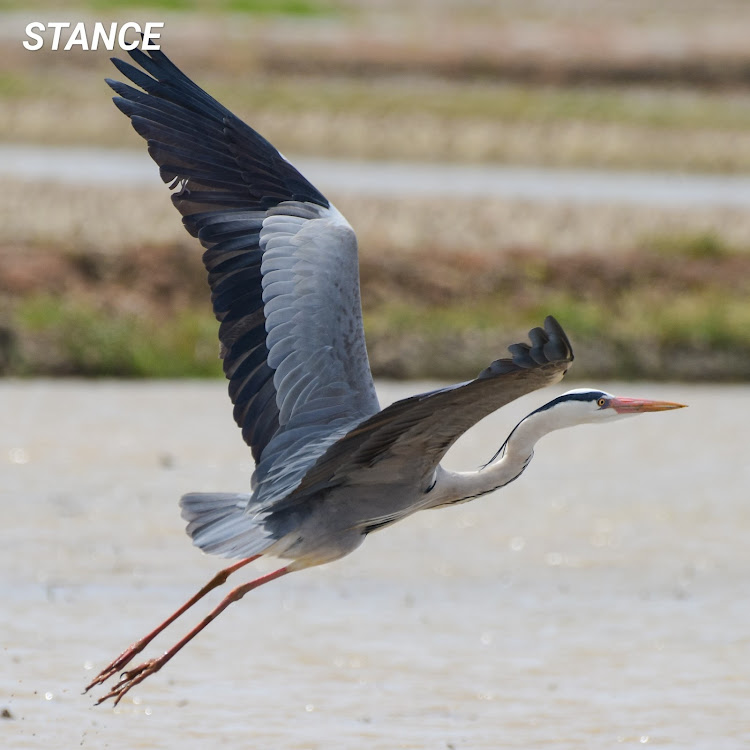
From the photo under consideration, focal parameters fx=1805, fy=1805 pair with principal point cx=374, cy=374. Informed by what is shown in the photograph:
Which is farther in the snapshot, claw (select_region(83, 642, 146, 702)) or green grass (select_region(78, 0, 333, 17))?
green grass (select_region(78, 0, 333, 17))

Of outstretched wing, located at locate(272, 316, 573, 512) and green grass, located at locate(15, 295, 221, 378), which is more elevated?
outstretched wing, located at locate(272, 316, 573, 512)

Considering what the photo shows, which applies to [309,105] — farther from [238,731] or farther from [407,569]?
[238,731]

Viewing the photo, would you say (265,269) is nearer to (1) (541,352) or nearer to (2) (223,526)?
(2) (223,526)

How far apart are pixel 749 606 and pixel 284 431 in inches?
120

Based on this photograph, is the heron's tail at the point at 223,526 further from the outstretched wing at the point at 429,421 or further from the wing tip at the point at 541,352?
the wing tip at the point at 541,352

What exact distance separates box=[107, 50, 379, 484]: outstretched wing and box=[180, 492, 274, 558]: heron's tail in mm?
147

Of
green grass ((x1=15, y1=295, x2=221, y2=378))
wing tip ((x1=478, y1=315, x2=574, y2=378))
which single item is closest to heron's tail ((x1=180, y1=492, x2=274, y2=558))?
wing tip ((x1=478, y1=315, x2=574, y2=378))

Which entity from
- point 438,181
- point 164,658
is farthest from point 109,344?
point 438,181

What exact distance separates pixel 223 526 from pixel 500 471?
92 cm

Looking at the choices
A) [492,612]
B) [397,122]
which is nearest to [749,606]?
[492,612]

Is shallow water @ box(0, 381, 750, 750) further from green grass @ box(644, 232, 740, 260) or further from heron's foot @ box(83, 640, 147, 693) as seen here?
green grass @ box(644, 232, 740, 260)

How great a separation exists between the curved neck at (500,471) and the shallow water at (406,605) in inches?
35.2

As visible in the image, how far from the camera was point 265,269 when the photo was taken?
5.98m

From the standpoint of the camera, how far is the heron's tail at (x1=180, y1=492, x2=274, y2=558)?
575cm
